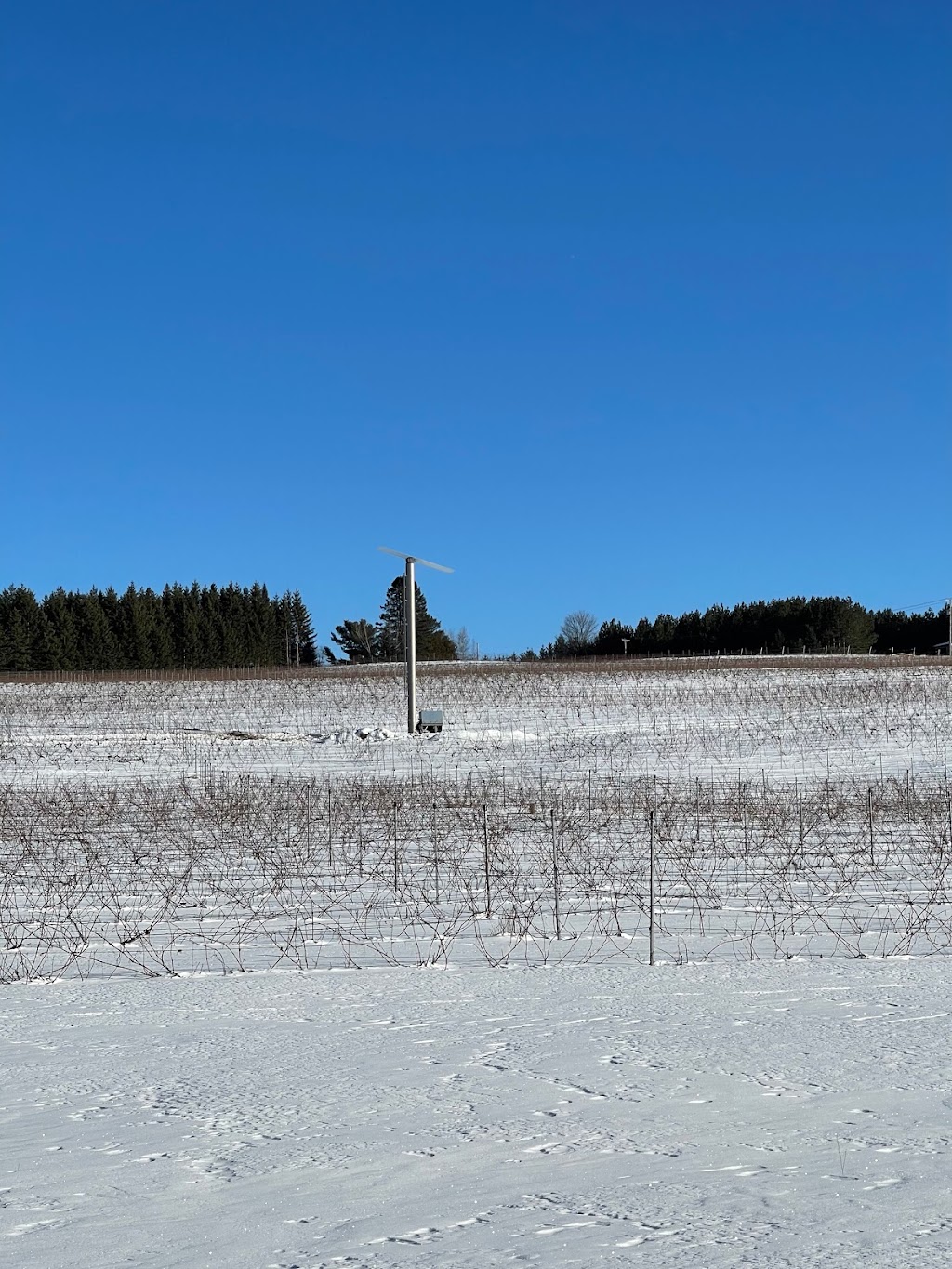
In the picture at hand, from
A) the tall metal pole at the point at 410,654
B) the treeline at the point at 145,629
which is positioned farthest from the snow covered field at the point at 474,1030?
the treeline at the point at 145,629

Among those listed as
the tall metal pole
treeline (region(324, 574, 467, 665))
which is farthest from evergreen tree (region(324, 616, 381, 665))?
the tall metal pole

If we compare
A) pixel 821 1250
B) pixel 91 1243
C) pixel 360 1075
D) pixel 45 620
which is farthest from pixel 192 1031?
pixel 45 620

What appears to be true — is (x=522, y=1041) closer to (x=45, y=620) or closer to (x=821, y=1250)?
(x=821, y=1250)

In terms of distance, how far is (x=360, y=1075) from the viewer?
5305 millimetres

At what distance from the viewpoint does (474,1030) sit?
19.8 feet

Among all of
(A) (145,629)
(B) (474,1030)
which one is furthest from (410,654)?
(A) (145,629)

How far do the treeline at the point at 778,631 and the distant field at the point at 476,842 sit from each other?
60.1 meters

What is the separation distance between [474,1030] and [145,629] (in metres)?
87.4

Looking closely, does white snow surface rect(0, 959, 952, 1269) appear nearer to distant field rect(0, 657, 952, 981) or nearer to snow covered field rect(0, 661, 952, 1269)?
snow covered field rect(0, 661, 952, 1269)

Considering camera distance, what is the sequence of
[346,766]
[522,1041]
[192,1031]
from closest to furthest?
1. [522,1041]
2. [192,1031]
3. [346,766]

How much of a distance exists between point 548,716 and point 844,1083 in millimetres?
27636

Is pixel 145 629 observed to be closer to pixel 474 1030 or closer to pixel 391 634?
pixel 391 634

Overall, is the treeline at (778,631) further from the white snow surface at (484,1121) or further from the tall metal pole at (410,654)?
the white snow surface at (484,1121)

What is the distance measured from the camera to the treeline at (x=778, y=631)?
9138 centimetres
